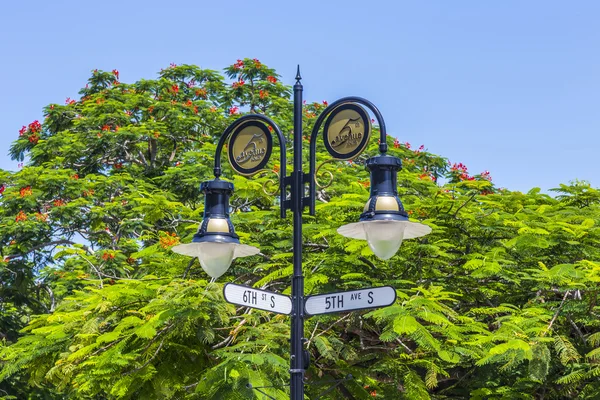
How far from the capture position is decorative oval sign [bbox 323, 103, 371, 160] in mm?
6250

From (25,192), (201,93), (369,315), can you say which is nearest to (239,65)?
(201,93)

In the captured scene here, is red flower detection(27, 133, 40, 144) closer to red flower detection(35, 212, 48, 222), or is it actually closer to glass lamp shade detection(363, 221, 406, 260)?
red flower detection(35, 212, 48, 222)

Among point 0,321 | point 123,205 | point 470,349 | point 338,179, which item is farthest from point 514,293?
point 0,321

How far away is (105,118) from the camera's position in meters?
19.6

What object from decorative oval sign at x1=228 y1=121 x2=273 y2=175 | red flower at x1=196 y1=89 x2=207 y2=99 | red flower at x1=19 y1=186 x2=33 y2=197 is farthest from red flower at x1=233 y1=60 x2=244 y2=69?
decorative oval sign at x1=228 y1=121 x2=273 y2=175

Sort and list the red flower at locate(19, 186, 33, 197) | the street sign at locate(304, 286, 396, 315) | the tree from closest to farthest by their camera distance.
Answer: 1. the street sign at locate(304, 286, 396, 315)
2. the tree
3. the red flower at locate(19, 186, 33, 197)

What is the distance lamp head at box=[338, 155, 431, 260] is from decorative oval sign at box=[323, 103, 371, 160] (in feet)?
1.25

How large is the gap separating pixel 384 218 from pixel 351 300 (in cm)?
69

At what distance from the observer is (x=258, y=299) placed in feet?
20.2

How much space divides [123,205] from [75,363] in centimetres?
662

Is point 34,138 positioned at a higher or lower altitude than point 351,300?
higher

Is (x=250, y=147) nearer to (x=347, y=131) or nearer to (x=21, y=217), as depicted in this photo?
(x=347, y=131)

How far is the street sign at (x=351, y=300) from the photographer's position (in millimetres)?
5902

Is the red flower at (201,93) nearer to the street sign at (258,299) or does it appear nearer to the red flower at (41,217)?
the red flower at (41,217)
